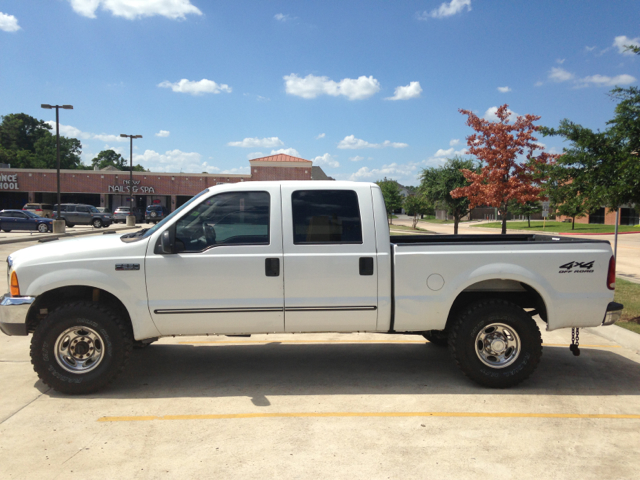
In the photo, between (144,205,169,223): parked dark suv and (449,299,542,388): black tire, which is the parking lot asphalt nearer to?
(449,299,542,388): black tire

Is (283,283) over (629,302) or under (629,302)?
over

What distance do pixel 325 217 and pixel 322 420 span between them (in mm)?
1916

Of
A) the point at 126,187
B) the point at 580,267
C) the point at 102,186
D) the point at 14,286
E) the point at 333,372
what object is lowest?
the point at 333,372

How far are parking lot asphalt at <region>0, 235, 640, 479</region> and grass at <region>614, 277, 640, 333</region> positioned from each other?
4.02 ft

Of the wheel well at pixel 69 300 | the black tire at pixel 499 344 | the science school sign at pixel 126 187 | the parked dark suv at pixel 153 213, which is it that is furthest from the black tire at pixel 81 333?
the science school sign at pixel 126 187

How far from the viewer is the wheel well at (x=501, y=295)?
17.0 ft

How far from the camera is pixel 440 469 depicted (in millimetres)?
3486

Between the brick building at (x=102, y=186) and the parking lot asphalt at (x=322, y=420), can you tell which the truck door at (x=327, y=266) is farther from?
the brick building at (x=102, y=186)

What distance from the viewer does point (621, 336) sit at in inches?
276

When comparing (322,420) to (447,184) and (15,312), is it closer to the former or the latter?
(15,312)

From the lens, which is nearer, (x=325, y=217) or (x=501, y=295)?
(x=325, y=217)

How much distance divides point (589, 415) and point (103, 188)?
2494 inches

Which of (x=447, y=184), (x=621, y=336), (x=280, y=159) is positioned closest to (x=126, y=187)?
(x=280, y=159)

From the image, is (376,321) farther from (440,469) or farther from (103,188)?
(103,188)
